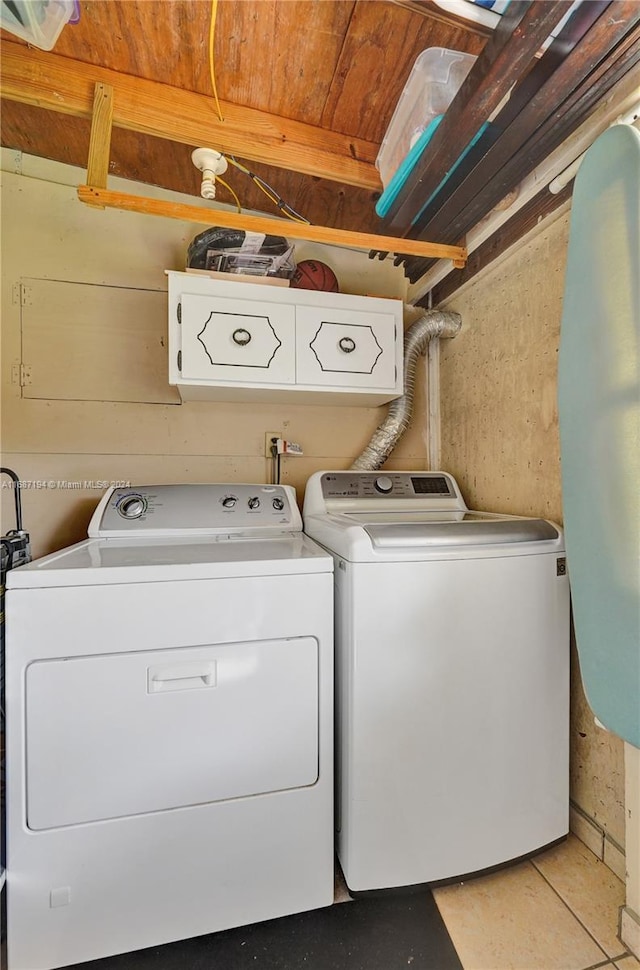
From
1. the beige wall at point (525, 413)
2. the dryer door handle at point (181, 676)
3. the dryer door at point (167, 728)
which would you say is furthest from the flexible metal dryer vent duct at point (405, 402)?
the dryer door handle at point (181, 676)

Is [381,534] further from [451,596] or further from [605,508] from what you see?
[605,508]

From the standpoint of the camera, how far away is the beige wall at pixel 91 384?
1.82 metres

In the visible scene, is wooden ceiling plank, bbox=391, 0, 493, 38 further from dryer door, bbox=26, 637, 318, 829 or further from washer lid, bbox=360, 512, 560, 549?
dryer door, bbox=26, 637, 318, 829

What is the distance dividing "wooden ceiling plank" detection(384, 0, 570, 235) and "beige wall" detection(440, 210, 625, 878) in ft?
1.36

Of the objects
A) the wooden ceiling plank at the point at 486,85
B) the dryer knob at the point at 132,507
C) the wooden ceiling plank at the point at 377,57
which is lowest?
the dryer knob at the point at 132,507

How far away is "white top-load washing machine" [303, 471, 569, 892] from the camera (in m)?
1.08

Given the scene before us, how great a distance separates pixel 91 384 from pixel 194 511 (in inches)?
33.2

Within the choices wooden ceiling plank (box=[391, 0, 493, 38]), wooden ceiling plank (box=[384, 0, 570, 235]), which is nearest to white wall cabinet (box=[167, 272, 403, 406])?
wooden ceiling plank (box=[384, 0, 570, 235])

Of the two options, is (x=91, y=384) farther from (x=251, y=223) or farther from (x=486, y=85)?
(x=486, y=85)

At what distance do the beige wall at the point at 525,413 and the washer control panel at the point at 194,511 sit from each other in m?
0.86

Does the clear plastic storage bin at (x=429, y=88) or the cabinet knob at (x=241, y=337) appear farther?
the cabinet knob at (x=241, y=337)

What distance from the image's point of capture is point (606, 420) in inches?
34.8

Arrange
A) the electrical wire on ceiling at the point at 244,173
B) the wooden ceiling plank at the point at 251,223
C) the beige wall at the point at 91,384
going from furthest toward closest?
the beige wall at the point at 91,384 < the wooden ceiling plank at the point at 251,223 < the electrical wire on ceiling at the point at 244,173

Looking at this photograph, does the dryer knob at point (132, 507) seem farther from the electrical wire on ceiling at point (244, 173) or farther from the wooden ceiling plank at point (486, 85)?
the wooden ceiling plank at point (486, 85)
